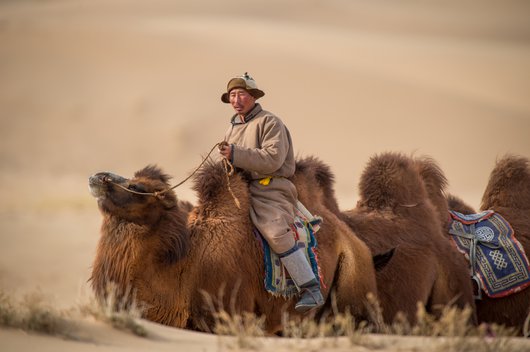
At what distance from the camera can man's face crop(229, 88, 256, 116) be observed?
6.72 m

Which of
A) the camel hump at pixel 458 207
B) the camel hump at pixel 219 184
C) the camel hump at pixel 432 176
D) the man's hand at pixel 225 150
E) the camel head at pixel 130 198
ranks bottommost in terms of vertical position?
the camel head at pixel 130 198

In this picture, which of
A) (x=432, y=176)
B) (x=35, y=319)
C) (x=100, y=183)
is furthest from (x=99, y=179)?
(x=432, y=176)

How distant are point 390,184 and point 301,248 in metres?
2.19

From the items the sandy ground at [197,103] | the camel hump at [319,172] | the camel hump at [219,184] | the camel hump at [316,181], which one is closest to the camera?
the camel hump at [219,184]

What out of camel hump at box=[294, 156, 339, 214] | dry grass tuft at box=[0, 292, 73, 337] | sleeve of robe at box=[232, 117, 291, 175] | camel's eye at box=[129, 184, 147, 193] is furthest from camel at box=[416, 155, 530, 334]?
dry grass tuft at box=[0, 292, 73, 337]

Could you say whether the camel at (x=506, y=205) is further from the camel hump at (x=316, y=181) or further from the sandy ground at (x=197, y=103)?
the sandy ground at (x=197, y=103)

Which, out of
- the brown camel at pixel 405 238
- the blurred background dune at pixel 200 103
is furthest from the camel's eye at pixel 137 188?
the blurred background dune at pixel 200 103

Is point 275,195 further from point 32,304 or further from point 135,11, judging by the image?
point 135,11

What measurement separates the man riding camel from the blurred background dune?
1236 centimetres

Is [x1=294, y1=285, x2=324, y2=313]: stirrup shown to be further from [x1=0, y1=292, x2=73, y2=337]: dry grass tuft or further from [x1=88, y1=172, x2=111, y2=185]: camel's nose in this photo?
[x1=0, y1=292, x2=73, y2=337]: dry grass tuft

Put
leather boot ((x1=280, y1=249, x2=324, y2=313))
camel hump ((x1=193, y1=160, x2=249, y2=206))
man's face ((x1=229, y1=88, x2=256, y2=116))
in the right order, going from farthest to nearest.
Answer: man's face ((x1=229, y1=88, x2=256, y2=116)), camel hump ((x1=193, y1=160, x2=249, y2=206)), leather boot ((x1=280, y1=249, x2=324, y2=313))

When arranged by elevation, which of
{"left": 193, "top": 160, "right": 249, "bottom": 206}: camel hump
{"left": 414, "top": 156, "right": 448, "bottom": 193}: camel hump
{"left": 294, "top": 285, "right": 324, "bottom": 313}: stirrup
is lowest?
{"left": 294, "top": 285, "right": 324, "bottom": 313}: stirrup

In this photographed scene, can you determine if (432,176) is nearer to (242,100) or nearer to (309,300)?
(242,100)

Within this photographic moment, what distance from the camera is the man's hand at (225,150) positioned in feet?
20.9
